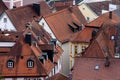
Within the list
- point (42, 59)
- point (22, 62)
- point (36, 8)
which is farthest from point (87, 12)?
point (22, 62)

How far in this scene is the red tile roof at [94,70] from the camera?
255 feet

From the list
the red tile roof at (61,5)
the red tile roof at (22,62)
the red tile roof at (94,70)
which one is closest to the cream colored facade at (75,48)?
the red tile roof at (22,62)

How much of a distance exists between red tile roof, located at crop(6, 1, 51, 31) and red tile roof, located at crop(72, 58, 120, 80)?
30181 mm

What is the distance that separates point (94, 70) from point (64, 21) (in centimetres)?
3188

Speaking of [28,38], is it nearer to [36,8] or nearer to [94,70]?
[94,70]

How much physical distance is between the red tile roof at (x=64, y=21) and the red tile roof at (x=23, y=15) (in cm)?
399

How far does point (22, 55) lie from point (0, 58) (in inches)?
97.7

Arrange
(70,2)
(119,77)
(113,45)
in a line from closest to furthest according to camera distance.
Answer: (119,77)
(113,45)
(70,2)

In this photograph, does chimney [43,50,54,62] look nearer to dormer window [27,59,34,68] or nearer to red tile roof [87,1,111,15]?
dormer window [27,59,34,68]

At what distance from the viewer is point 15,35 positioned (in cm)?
9500

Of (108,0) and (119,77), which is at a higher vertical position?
(108,0)

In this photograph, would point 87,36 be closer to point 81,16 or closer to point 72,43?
point 72,43

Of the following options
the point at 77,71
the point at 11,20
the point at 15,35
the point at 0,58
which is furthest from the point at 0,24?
the point at 77,71

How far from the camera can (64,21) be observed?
4333 inches
